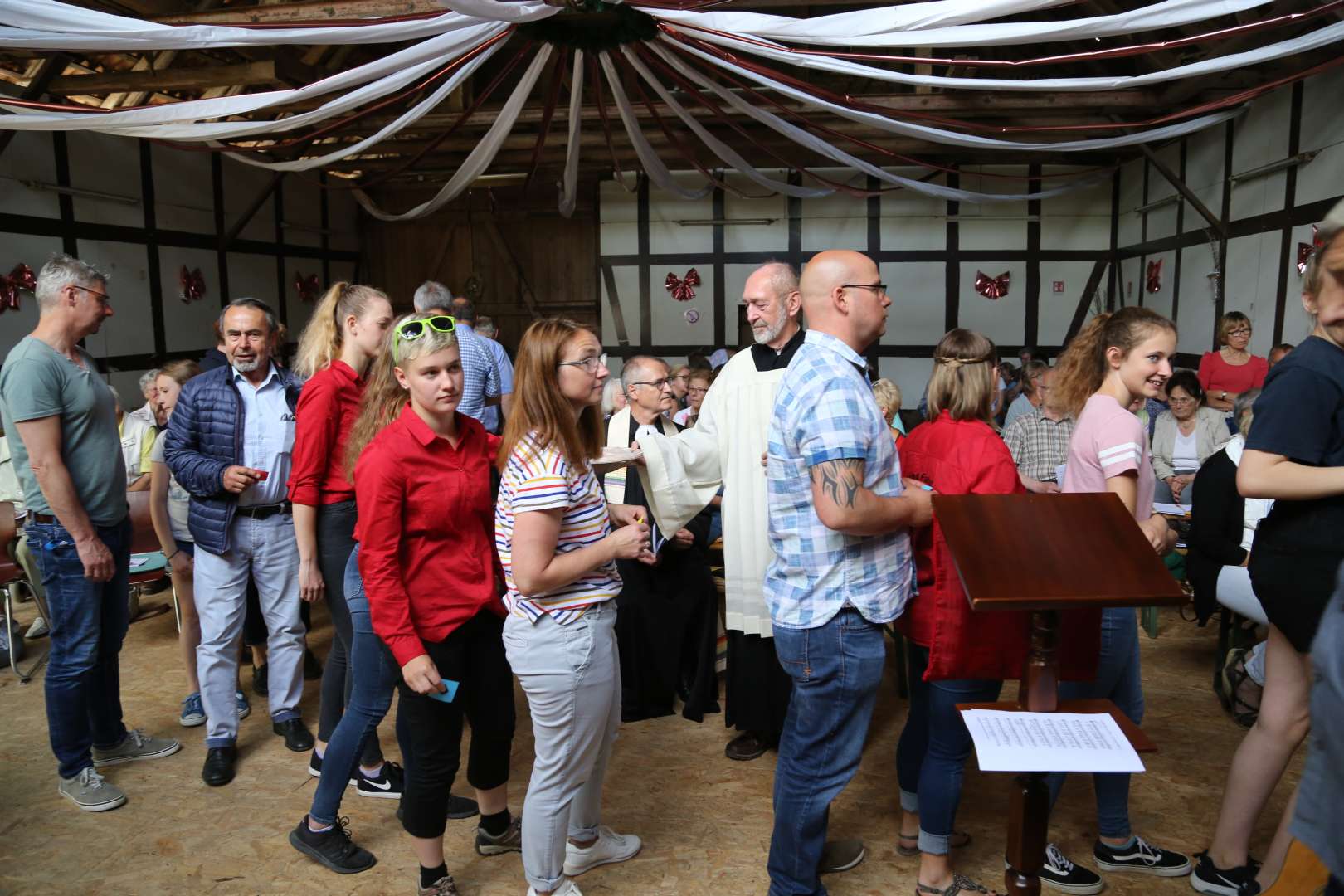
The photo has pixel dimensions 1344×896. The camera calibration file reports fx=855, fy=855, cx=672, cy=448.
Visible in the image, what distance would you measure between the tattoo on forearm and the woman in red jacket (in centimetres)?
29

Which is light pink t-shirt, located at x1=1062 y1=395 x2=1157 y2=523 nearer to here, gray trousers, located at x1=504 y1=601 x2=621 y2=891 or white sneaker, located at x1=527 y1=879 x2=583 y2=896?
gray trousers, located at x1=504 y1=601 x2=621 y2=891

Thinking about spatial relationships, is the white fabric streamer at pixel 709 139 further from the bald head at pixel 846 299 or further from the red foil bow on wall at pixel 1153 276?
the red foil bow on wall at pixel 1153 276

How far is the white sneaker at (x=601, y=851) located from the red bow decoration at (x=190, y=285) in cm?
882

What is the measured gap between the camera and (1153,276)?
30.1 feet

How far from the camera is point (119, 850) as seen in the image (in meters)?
2.63

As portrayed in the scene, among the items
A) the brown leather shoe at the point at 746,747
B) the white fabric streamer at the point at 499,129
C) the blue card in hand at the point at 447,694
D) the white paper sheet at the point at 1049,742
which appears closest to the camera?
the white paper sheet at the point at 1049,742

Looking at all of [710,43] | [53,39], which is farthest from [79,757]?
[710,43]

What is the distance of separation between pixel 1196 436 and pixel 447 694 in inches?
Result: 197

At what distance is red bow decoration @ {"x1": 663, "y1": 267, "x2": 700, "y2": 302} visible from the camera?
36.2ft

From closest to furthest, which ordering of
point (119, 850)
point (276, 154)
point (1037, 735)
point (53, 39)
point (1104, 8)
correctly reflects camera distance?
point (1037, 735) → point (119, 850) → point (53, 39) → point (1104, 8) → point (276, 154)

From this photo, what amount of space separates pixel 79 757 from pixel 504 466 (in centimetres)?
211

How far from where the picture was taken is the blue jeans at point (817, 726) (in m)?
1.96

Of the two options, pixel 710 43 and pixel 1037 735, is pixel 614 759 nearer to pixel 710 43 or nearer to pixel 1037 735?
pixel 1037 735

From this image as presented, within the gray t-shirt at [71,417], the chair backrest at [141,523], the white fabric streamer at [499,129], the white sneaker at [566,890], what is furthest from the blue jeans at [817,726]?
the chair backrest at [141,523]
